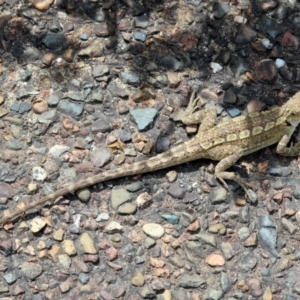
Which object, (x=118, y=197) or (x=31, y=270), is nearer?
(x=31, y=270)

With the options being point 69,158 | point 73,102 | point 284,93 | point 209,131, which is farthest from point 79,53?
point 284,93

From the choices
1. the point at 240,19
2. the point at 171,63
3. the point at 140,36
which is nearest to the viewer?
the point at 171,63

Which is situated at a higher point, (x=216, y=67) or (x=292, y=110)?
(x=216, y=67)

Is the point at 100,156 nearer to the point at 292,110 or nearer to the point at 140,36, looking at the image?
the point at 140,36

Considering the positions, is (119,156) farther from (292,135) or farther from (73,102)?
(292,135)

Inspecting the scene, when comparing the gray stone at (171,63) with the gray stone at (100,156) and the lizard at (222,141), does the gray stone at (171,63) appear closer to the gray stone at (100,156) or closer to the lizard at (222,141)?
the lizard at (222,141)

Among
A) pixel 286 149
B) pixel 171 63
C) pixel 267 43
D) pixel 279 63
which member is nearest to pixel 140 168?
pixel 171 63

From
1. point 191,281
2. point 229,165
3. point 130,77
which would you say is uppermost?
point 130,77

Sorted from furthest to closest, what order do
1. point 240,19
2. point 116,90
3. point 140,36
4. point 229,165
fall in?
point 240,19 < point 140,36 < point 116,90 < point 229,165

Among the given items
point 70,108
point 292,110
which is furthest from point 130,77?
point 292,110

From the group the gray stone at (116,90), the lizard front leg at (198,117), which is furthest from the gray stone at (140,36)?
the lizard front leg at (198,117)
